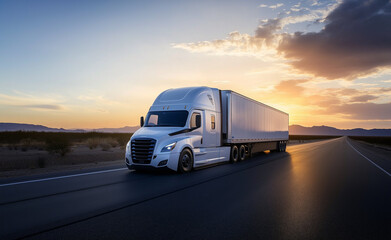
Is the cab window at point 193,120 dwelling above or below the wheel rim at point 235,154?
above

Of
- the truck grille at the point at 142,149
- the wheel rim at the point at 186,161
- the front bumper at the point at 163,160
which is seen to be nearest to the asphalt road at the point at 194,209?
the front bumper at the point at 163,160

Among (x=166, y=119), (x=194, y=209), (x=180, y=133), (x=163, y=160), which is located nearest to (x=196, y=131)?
(x=180, y=133)

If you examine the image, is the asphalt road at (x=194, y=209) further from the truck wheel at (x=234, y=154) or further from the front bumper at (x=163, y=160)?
the truck wheel at (x=234, y=154)

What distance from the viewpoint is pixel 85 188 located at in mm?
8312

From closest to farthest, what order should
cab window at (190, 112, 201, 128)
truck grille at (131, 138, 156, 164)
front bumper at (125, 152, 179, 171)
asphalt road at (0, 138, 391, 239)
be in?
1. asphalt road at (0, 138, 391, 239)
2. front bumper at (125, 152, 179, 171)
3. truck grille at (131, 138, 156, 164)
4. cab window at (190, 112, 201, 128)

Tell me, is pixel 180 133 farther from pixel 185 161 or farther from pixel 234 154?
pixel 234 154

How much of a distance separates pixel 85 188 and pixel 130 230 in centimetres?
432

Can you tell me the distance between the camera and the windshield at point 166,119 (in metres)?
12.1

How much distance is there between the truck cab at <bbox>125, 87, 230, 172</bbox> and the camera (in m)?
10.9

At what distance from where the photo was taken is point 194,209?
5949 millimetres

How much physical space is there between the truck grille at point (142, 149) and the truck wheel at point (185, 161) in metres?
1.20

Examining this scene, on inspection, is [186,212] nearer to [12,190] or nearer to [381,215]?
[381,215]

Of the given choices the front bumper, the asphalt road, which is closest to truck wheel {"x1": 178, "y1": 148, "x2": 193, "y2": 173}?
the front bumper

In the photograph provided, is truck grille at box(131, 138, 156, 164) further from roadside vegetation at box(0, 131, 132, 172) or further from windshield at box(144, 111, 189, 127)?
roadside vegetation at box(0, 131, 132, 172)
